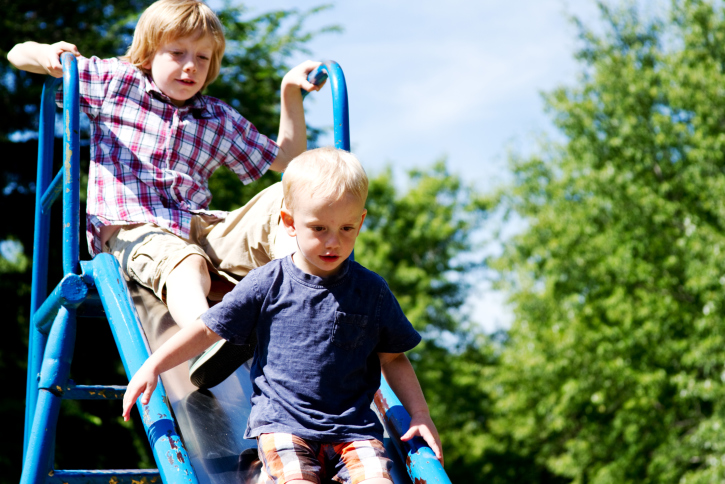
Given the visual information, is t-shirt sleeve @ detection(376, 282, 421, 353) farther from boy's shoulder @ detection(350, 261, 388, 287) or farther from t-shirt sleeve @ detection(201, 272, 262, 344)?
t-shirt sleeve @ detection(201, 272, 262, 344)

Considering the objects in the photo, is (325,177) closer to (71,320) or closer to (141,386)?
(141,386)

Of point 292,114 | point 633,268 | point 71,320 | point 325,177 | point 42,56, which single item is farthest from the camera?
point 633,268

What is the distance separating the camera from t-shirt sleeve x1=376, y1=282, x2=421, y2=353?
1.65 metres

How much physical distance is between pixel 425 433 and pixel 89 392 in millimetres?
1239

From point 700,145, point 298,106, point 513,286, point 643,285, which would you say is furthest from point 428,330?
point 298,106

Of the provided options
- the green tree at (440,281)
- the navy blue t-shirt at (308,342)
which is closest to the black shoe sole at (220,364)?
the navy blue t-shirt at (308,342)

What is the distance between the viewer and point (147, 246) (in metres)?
2.24

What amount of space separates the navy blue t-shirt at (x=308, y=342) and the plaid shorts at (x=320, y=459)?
22mm

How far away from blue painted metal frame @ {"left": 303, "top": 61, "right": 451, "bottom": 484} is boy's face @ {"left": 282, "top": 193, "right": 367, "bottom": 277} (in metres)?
0.44

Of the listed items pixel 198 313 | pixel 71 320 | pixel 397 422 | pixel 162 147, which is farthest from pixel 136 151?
pixel 397 422

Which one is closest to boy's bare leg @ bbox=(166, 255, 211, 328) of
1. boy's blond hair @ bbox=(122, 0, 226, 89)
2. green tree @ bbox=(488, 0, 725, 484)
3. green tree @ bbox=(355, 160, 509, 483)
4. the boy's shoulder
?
the boy's shoulder

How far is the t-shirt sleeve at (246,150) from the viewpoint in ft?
8.66

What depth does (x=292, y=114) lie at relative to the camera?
8.92 feet

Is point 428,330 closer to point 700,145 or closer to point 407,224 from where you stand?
point 407,224
